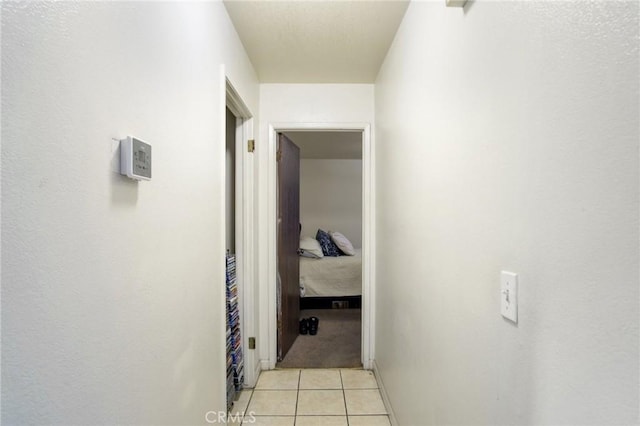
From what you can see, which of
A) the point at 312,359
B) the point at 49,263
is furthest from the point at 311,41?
the point at 312,359

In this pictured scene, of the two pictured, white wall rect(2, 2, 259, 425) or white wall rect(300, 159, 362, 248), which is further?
white wall rect(300, 159, 362, 248)

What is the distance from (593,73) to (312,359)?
282 centimetres

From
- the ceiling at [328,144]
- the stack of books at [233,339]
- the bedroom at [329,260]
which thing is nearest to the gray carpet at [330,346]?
the bedroom at [329,260]

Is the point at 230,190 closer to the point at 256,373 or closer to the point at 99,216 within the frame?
the point at 256,373

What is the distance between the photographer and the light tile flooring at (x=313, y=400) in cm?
205

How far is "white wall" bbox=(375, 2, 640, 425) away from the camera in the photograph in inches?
20.2

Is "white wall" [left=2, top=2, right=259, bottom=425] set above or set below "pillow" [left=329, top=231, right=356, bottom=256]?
above

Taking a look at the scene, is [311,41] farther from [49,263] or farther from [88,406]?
[88,406]

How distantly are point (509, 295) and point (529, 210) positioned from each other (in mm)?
227

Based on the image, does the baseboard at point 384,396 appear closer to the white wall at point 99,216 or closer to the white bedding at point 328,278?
the white wall at point 99,216

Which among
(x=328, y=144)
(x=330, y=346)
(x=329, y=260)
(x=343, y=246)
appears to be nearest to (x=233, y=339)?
(x=330, y=346)

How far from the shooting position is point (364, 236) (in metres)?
2.67

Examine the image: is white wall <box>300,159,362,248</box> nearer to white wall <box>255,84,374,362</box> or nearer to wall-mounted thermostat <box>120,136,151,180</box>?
white wall <box>255,84,374,362</box>

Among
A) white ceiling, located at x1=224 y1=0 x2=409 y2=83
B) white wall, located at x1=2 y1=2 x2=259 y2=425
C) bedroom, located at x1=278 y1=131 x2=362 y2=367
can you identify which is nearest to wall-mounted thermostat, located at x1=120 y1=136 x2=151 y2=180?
white wall, located at x1=2 y1=2 x2=259 y2=425
